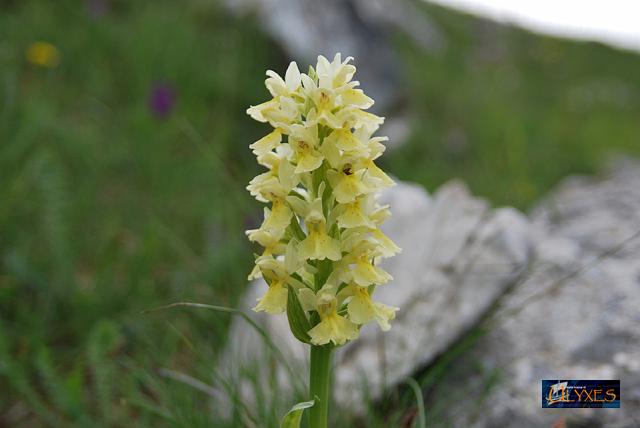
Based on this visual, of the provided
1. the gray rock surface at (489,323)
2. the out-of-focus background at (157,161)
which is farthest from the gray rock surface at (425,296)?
the out-of-focus background at (157,161)

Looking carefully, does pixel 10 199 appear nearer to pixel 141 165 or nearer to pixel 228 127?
pixel 141 165

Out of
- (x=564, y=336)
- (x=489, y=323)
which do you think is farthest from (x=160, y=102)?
(x=564, y=336)

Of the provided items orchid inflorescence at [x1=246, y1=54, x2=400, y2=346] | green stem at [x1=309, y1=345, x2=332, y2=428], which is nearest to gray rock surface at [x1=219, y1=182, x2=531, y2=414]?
green stem at [x1=309, y1=345, x2=332, y2=428]

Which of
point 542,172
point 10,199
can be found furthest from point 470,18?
point 10,199

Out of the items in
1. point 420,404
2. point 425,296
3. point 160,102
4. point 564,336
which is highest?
point 160,102

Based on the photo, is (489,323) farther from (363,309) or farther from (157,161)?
(157,161)

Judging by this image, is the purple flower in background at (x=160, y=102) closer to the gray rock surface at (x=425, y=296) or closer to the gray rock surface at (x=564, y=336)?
the gray rock surface at (x=425, y=296)
